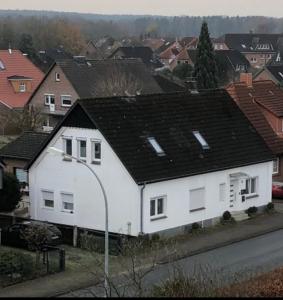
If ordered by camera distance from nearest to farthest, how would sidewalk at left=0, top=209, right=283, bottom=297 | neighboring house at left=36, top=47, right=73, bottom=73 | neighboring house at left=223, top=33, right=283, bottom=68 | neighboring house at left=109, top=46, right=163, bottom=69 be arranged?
sidewalk at left=0, top=209, right=283, bottom=297 < neighboring house at left=36, top=47, right=73, bottom=73 < neighboring house at left=109, top=46, right=163, bottom=69 < neighboring house at left=223, top=33, right=283, bottom=68

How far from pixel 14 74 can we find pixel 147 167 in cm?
4329

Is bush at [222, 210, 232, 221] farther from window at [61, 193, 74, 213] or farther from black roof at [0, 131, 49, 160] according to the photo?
black roof at [0, 131, 49, 160]

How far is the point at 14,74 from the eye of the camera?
238 ft

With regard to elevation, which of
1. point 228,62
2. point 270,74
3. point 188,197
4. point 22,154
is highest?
point 228,62

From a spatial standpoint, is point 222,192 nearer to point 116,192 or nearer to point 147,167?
point 147,167

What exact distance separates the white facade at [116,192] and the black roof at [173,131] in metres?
0.40

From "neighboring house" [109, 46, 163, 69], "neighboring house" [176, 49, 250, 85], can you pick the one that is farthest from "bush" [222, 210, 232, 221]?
"neighboring house" [109, 46, 163, 69]

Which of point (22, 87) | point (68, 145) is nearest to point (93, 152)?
point (68, 145)

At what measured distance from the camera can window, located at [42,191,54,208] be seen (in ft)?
113

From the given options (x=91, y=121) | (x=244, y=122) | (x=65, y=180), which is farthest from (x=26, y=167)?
(x=244, y=122)

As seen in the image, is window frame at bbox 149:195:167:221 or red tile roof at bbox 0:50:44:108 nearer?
window frame at bbox 149:195:167:221

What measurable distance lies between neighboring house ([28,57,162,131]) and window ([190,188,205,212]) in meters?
28.7

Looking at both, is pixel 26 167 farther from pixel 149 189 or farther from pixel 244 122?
pixel 244 122

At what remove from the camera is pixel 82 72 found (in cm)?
6481
